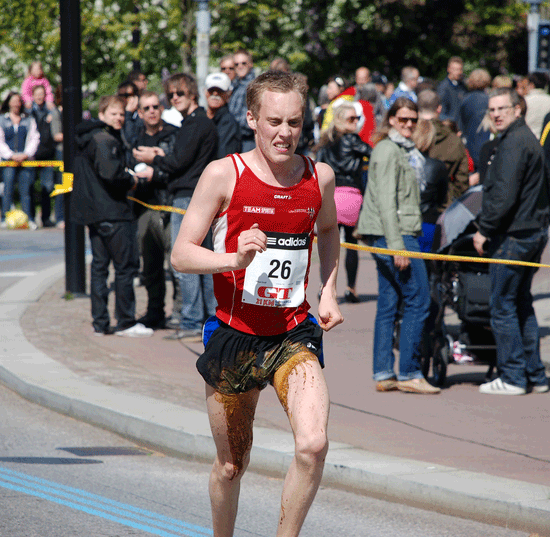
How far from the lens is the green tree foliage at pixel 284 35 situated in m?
24.0

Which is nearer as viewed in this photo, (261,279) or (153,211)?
(261,279)

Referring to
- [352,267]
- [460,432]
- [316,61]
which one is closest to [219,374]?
[460,432]

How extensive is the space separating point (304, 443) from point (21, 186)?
15.3 metres

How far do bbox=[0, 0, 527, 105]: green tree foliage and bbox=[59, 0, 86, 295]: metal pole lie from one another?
11714 millimetres

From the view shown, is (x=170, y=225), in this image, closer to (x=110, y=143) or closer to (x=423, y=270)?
(x=110, y=143)

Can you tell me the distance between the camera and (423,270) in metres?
7.36

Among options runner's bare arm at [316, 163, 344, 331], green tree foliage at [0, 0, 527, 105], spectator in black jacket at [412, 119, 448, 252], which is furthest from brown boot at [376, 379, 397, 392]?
green tree foliage at [0, 0, 527, 105]

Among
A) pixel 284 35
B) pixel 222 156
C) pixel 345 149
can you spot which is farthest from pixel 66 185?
pixel 284 35

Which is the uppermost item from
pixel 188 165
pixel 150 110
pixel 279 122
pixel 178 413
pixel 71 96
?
pixel 71 96

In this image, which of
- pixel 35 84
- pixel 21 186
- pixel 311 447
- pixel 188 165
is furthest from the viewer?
pixel 35 84

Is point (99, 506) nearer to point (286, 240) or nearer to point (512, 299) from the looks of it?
point (286, 240)

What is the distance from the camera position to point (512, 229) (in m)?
7.08

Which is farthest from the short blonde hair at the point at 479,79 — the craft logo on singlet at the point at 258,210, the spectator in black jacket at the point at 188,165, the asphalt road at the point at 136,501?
the craft logo on singlet at the point at 258,210

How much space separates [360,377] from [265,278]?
13.2 ft
